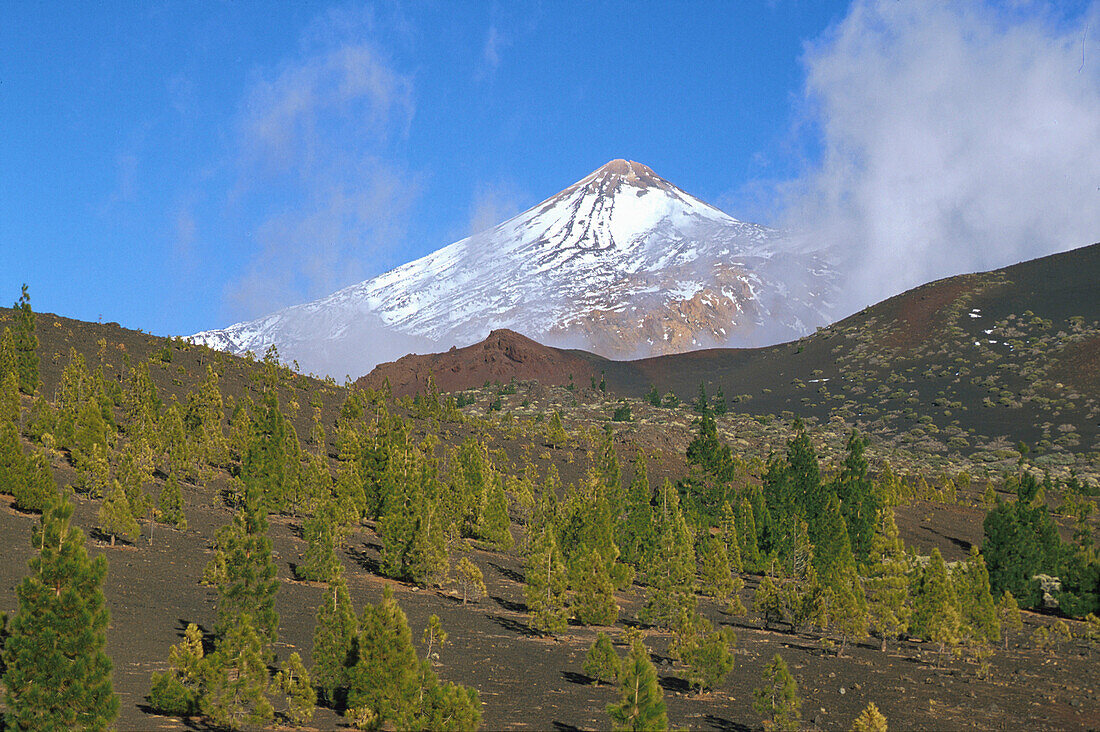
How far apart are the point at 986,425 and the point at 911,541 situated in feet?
161

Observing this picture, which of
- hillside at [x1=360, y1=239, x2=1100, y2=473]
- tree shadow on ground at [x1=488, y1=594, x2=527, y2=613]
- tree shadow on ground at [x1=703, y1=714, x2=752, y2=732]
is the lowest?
tree shadow on ground at [x1=703, y1=714, x2=752, y2=732]

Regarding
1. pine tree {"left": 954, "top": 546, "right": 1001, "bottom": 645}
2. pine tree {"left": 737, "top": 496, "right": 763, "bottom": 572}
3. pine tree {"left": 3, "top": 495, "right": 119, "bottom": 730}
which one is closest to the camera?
pine tree {"left": 3, "top": 495, "right": 119, "bottom": 730}

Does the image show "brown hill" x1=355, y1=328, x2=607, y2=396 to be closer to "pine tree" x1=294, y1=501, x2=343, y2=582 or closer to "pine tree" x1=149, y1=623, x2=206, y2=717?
"pine tree" x1=294, y1=501, x2=343, y2=582

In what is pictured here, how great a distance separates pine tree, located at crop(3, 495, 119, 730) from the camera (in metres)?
12.4

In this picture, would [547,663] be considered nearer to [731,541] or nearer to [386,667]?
[386,667]

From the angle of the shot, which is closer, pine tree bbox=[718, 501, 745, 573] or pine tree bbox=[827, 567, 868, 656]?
pine tree bbox=[827, 567, 868, 656]

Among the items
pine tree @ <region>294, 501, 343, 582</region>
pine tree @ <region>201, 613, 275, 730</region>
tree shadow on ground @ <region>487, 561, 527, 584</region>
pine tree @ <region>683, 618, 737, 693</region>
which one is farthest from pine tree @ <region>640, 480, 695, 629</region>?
pine tree @ <region>201, 613, 275, 730</region>

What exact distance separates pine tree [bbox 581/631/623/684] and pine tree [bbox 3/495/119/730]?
10.5 m

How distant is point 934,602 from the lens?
27609mm

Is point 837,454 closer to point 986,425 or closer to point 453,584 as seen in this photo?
point 986,425

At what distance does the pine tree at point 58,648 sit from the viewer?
40.8 feet

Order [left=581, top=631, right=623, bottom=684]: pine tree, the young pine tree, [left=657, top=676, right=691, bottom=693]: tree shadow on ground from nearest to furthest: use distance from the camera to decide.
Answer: [left=581, top=631, right=623, bottom=684]: pine tree
[left=657, top=676, right=691, bottom=693]: tree shadow on ground
the young pine tree

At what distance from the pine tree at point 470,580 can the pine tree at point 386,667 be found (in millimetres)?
13857

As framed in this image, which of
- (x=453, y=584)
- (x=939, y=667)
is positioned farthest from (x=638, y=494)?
(x=939, y=667)
